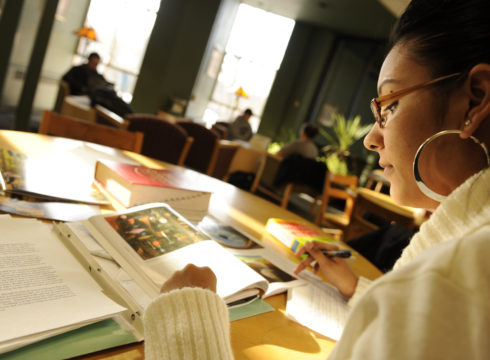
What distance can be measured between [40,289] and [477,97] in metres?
0.70

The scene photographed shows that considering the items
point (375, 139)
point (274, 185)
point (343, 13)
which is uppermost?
point (343, 13)

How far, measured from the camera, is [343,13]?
8.17m

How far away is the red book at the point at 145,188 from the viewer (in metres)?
1.12

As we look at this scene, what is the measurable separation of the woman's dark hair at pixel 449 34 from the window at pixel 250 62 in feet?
32.6

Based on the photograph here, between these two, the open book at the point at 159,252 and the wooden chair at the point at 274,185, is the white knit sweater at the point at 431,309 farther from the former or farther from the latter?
the wooden chair at the point at 274,185

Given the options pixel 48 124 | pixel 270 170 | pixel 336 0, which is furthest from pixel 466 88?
pixel 336 0

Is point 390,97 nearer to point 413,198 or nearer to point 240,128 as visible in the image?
point 413,198

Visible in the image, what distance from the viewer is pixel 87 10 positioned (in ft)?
28.0

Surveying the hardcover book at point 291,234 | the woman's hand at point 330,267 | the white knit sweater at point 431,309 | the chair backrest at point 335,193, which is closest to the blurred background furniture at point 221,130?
the chair backrest at point 335,193

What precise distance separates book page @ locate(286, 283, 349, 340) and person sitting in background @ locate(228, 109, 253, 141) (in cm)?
768

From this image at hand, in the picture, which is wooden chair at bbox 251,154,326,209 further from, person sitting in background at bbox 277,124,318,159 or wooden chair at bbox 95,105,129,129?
wooden chair at bbox 95,105,129,129

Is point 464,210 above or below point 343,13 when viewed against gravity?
below

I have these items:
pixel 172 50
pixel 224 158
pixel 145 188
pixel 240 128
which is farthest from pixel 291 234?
pixel 172 50

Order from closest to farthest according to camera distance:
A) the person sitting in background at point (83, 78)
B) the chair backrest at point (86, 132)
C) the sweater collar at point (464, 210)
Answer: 1. the sweater collar at point (464, 210)
2. the chair backrest at point (86, 132)
3. the person sitting in background at point (83, 78)
